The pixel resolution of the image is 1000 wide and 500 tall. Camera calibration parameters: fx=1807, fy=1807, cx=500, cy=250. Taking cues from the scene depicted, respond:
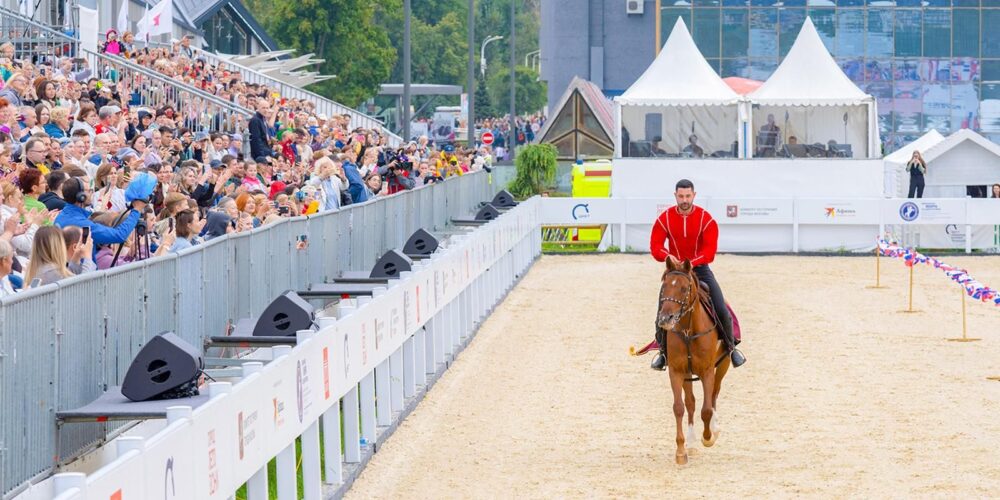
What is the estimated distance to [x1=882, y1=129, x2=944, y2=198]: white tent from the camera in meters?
45.0

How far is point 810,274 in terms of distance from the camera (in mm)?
34594

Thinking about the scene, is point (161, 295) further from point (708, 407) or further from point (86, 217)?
point (708, 407)

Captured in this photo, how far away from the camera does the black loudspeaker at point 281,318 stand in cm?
1388

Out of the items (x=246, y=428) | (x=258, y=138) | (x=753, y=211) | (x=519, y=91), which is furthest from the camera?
(x=519, y=91)

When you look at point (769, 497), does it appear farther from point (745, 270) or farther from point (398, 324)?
point (745, 270)

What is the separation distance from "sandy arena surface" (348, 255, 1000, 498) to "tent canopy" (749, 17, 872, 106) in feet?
46.6

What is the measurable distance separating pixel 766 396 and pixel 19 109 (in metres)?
8.08

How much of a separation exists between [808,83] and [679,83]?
3.07m

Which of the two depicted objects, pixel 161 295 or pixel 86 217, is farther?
pixel 86 217

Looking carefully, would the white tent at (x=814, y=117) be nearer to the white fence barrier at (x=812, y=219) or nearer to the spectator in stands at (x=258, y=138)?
the white fence barrier at (x=812, y=219)

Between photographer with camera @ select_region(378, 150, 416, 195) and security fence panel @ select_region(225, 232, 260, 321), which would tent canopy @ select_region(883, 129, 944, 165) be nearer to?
photographer with camera @ select_region(378, 150, 416, 195)

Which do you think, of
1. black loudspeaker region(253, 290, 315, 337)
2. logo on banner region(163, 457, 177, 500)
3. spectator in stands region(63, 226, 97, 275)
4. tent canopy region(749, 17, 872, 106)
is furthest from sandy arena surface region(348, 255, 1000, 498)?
A: tent canopy region(749, 17, 872, 106)

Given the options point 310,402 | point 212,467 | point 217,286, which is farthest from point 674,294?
point 212,467

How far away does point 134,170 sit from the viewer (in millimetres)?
16906
